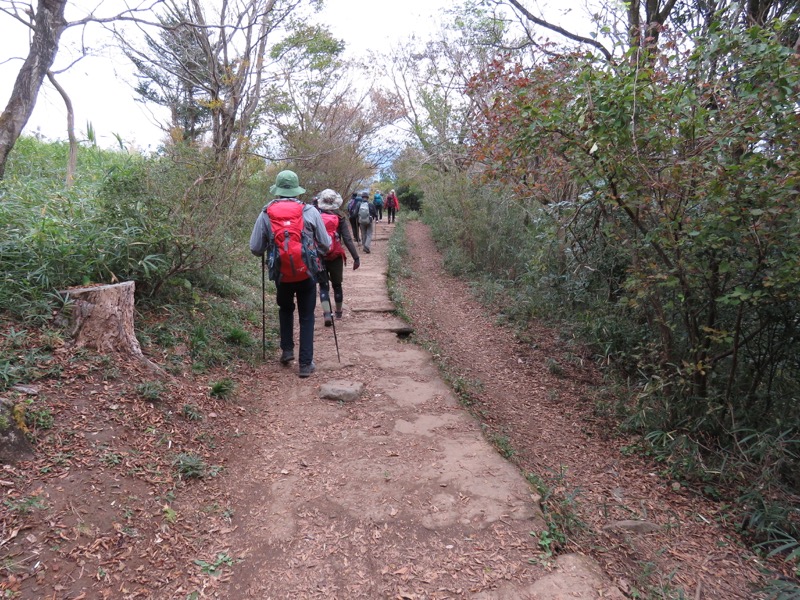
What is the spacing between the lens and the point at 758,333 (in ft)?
12.5

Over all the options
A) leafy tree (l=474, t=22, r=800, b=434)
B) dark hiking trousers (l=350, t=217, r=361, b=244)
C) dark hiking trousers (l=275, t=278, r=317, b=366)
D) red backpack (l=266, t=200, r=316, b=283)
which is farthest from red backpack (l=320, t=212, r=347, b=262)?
dark hiking trousers (l=350, t=217, r=361, b=244)

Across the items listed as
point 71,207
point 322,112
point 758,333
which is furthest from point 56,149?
point 758,333

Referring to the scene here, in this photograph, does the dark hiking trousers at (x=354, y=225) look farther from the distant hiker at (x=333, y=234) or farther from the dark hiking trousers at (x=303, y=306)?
the dark hiking trousers at (x=303, y=306)

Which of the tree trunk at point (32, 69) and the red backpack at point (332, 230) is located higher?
the tree trunk at point (32, 69)

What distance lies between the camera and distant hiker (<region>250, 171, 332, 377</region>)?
4.34m

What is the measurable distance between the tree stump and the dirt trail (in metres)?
1.11

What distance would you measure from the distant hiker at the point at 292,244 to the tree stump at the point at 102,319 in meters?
1.19

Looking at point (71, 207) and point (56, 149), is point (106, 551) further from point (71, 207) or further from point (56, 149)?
point (56, 149)

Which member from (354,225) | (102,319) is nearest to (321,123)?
(354,225)

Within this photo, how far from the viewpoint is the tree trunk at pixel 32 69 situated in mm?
5473

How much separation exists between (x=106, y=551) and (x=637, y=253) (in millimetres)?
4386

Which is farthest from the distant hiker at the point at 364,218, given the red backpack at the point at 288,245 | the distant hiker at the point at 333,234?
the red backpack at the point at 288,245

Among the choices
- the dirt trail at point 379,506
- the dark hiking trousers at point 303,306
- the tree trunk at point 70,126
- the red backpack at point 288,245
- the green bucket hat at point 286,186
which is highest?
the tree trunk at point 70,126

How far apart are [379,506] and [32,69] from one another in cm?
625
